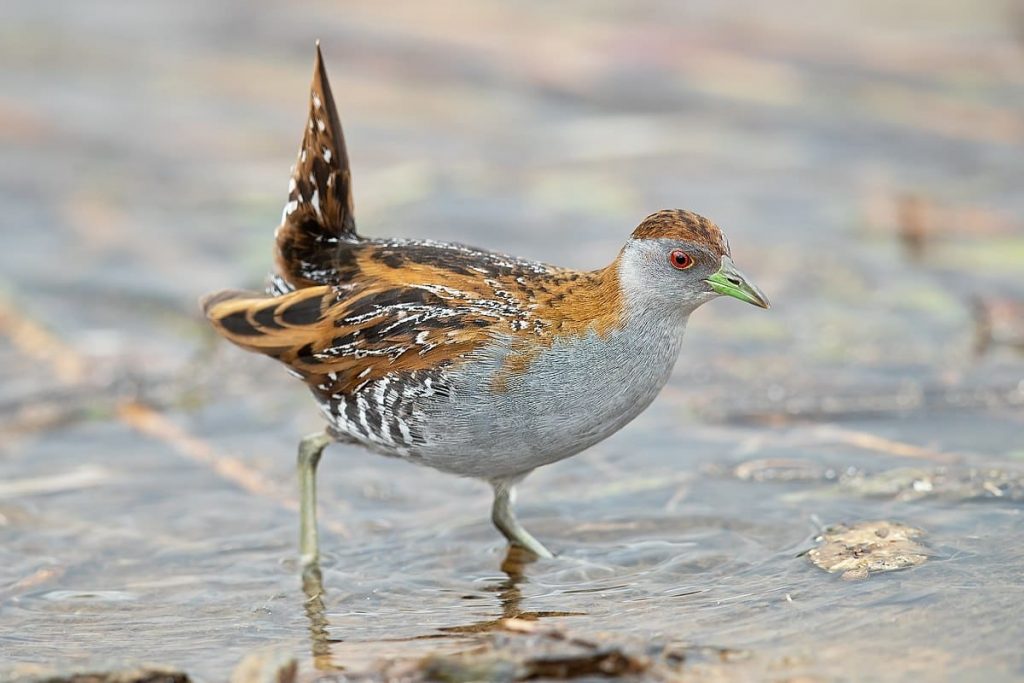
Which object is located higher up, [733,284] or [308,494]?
[733,284]

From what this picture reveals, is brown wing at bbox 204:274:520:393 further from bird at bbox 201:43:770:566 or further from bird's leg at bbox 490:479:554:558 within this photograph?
bird's leg at bbox 490:479:554:558

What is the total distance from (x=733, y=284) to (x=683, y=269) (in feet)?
0.58

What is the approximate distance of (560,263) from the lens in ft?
30.6

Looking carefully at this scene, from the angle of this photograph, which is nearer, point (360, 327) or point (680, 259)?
point (680, 259)

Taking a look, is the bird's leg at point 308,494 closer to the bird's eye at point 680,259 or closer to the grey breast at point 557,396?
the grey breast at point 557,396

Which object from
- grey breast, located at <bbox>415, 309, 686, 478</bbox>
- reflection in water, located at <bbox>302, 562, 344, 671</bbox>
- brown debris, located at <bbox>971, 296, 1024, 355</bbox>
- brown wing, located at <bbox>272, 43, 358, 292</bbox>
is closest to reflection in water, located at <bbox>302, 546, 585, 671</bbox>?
reflection in water, located at <bbox>302, 562, 344, 671</bbox>

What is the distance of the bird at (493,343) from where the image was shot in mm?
5602

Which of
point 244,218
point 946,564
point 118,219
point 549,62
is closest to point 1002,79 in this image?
point 549,62

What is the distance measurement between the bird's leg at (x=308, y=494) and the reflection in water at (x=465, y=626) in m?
0.09

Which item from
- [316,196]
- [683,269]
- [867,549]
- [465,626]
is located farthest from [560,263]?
[465,626]

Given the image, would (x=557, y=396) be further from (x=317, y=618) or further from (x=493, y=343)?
(x=317, y=618)

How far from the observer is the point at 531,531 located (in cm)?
626

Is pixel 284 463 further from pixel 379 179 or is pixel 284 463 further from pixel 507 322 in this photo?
pixel 379 179

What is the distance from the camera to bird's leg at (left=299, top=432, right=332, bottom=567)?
611 centimetres
